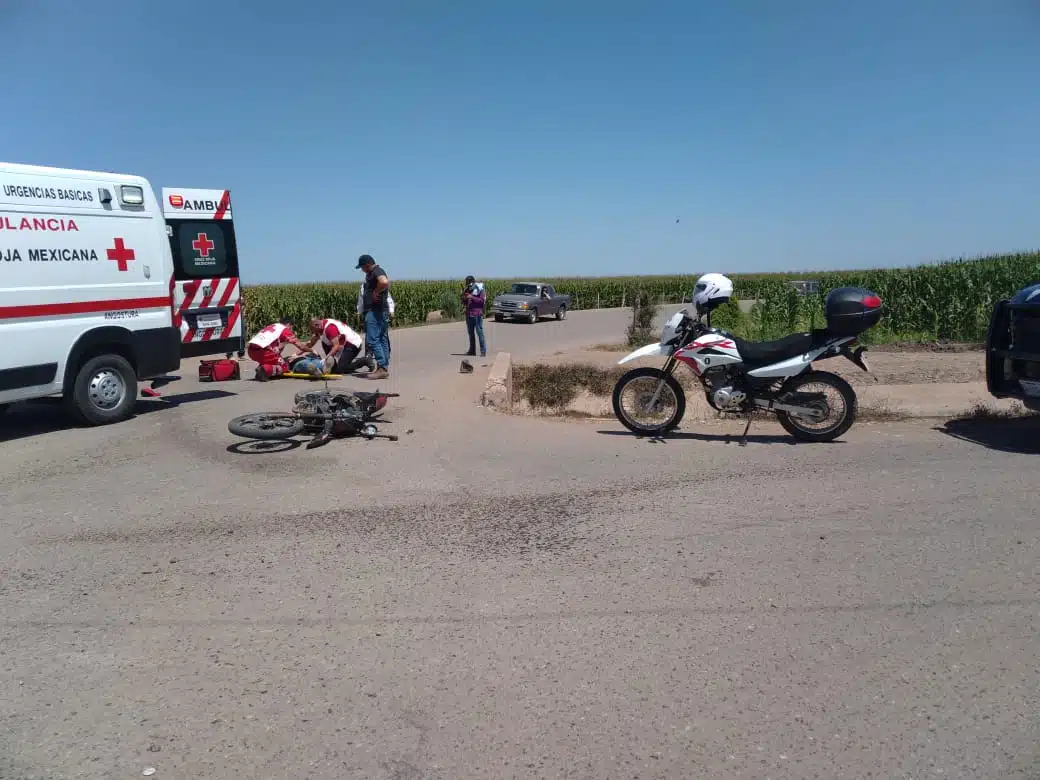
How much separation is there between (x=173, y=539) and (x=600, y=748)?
351 cm

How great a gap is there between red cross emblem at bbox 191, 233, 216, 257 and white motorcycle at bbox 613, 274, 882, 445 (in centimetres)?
645

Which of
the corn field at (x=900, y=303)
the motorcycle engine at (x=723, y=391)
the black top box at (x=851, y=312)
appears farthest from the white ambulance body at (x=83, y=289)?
the corn field at (x=900, y=303)

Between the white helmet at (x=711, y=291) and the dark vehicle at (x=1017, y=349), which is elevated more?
the white helmet at (x=711, y=291)

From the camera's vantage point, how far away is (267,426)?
8188mm

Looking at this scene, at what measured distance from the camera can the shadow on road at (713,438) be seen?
28.4 feet

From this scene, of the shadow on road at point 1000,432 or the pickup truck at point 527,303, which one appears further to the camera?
the pickup truck at point 527,303

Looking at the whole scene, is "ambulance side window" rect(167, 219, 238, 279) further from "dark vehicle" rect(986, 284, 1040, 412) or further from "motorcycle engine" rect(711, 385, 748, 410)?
"dark vehicle" rect(986, 284, 1040, 412)

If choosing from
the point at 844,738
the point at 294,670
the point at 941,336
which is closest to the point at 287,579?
the point at 294,670

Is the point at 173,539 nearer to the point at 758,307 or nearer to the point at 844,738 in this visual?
the point at 844,738

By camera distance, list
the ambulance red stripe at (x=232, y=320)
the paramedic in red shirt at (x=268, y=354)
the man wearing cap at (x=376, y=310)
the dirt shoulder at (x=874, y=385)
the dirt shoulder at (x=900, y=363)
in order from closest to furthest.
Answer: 1. the dirt shoulder at (x=874, y=385)
2. the ambulance red stripe at (x=232, y=320)
3. the paramedic in red shirt at (x=268, y=354)
4. the man wearing cap at (x=376, y=310)
5. the dirt shoulder at (x=900, y=363)

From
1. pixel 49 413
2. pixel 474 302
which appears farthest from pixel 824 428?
pixel 474 302

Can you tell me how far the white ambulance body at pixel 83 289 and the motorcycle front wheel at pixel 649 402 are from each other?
5454 mm

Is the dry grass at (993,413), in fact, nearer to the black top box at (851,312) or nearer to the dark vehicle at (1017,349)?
the dark vehicle at (1017,349)

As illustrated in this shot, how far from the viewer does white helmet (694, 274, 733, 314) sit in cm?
873
